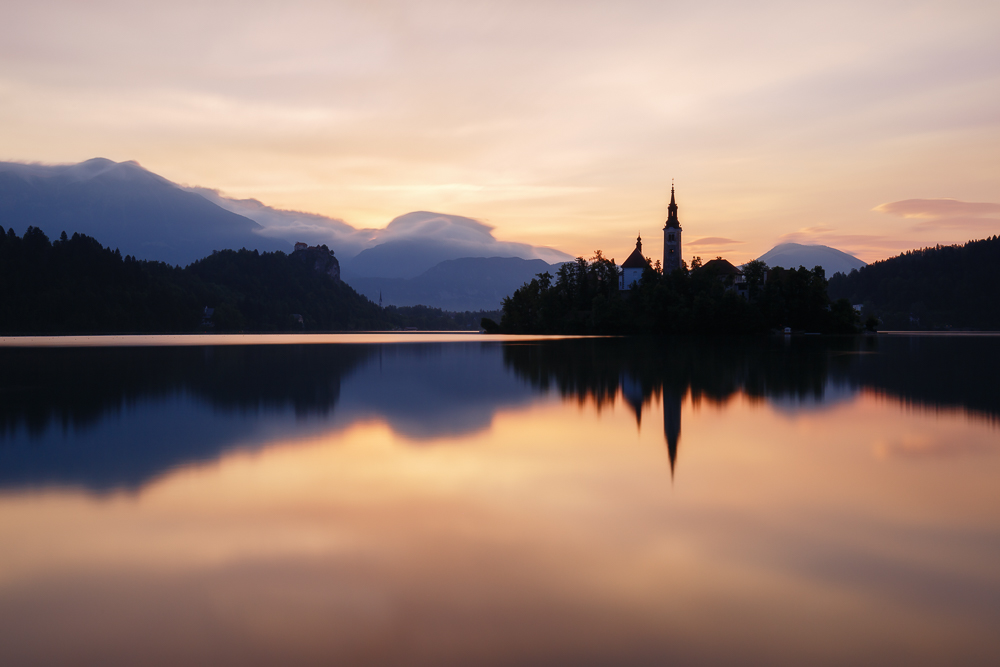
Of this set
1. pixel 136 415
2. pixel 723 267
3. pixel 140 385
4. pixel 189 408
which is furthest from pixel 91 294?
pixel 136 415

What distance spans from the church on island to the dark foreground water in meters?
93.9

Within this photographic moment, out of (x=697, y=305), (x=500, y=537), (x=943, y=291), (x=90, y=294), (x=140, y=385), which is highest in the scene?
(x=943, y=291)

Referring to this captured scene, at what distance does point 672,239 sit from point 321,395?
111 metres

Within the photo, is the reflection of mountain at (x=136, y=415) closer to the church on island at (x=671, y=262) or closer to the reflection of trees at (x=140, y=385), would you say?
the reflection of trees at (x=140, y=385)

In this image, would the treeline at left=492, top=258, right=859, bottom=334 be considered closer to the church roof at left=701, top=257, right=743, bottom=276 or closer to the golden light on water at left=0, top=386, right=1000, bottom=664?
the church roof at left=701, top=257, right=743, bottom=276

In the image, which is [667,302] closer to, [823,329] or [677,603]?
[823,329]

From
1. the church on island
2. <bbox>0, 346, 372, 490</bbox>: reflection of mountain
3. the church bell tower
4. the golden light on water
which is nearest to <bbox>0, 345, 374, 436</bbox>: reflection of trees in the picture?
<bbox>0, 346, 372, 490</bbox>: reflection of mountain

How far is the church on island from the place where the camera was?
109 metres

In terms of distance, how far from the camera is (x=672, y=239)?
407 ft

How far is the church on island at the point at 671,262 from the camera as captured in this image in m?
109

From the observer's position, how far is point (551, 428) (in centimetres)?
1501

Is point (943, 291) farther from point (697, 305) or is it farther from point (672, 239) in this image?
point (697, 305)

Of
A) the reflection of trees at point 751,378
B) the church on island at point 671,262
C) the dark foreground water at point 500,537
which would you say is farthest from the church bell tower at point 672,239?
the dark foreground water at point 500,537

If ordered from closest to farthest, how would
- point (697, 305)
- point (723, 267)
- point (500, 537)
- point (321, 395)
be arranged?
1. point (500, 537)
2. point (321, 395)
3. point (697, 305)
4. point (723, 267)
